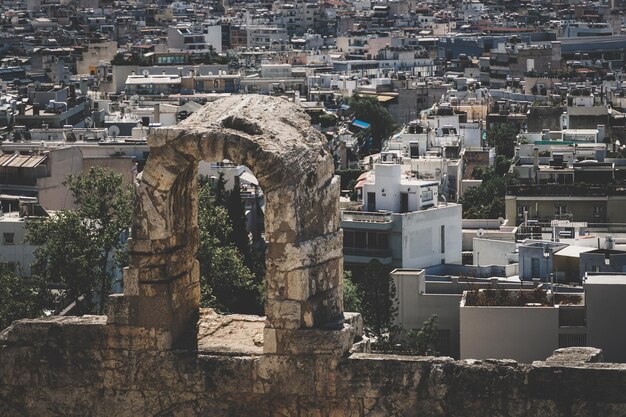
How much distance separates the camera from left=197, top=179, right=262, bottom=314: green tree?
116 feet

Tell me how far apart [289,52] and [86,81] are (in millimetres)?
33901

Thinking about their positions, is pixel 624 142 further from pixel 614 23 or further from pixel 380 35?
pixel 614 23

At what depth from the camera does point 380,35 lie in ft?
531

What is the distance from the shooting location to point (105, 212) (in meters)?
35.5

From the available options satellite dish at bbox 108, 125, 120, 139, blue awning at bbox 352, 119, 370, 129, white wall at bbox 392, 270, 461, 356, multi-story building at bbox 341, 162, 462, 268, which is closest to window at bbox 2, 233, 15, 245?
multi-story building at bbox 341, 162, 462, 268

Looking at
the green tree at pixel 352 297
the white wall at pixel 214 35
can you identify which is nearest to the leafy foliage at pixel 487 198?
the green tree at pixel 352 297

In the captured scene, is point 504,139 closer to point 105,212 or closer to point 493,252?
point 493,252

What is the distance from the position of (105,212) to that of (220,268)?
8.52 ft

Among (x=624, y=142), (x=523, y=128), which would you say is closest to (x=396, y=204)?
(x=624, y=142)

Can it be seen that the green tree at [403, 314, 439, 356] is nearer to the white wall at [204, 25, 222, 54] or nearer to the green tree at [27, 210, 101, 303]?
the green tree at [27, 210, 101, 303]

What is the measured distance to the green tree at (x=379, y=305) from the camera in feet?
136

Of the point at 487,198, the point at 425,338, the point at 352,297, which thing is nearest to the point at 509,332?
the point at 425,338

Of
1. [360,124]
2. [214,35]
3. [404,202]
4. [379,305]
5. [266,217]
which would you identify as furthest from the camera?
[214,35]

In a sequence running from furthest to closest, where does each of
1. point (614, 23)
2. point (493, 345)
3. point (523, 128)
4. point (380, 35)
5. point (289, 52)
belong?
1. point (614, 23)
2. point (380, 35)
3. point (289, 52)
4. point (523, 128)
5. point (493, 345)
